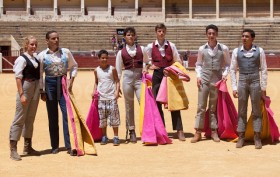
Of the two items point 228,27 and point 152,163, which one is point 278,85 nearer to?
point 152,163

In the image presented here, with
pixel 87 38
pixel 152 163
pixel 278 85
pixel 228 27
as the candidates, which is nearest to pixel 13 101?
pixel 152 163

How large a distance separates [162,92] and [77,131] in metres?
1.59

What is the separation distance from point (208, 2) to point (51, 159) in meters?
37.5

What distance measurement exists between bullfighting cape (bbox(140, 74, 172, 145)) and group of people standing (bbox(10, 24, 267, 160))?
137mm

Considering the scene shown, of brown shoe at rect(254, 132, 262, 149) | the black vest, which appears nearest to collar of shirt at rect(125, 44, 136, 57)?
the black vest

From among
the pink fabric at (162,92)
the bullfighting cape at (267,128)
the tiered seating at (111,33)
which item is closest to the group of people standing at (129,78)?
the pink fabric at (162,92)

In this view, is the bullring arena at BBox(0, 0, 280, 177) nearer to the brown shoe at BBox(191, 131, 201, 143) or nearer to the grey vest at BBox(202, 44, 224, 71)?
the brown shoe at BBox(191, 131, 201, 143)

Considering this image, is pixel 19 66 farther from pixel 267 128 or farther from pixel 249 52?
pixel 267 128

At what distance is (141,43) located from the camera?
1344 inches

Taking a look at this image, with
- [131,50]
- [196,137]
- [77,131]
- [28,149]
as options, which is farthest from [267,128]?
[28,149]

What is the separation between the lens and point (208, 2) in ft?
138

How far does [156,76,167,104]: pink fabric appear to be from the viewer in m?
7.46

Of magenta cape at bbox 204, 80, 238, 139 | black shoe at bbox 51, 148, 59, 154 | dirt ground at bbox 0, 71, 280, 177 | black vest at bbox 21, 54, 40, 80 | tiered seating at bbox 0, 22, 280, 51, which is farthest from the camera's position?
tiered seating at bbox 0, 22, 280, 51

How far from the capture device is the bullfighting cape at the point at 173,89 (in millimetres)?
7500
